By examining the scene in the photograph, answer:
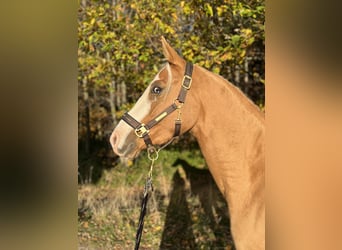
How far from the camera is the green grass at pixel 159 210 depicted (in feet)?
15.1

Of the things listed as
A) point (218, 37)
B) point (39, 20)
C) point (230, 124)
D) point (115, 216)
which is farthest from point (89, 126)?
point (39, 20)

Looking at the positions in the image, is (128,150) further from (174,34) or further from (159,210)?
(159,210)

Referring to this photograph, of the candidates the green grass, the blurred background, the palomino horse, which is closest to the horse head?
the palomino horse

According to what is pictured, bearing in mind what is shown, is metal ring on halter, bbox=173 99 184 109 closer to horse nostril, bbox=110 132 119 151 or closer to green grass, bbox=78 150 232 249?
horse nostril, bbox=110 132 119 151

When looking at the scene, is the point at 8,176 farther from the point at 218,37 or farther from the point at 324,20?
the point at 218,37

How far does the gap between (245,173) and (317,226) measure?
1417 millimetres

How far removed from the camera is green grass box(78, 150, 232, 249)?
4.60 m

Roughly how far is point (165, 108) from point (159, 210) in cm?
312

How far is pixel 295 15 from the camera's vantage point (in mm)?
603

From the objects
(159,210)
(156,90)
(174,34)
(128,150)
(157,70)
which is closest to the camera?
(156,90)

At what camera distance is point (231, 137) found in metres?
2.10

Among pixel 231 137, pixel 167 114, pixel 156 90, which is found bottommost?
pixel 231 137

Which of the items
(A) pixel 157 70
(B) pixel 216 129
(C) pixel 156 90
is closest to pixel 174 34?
(A) pixel 157 70

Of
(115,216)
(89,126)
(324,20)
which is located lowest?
(115,216)
